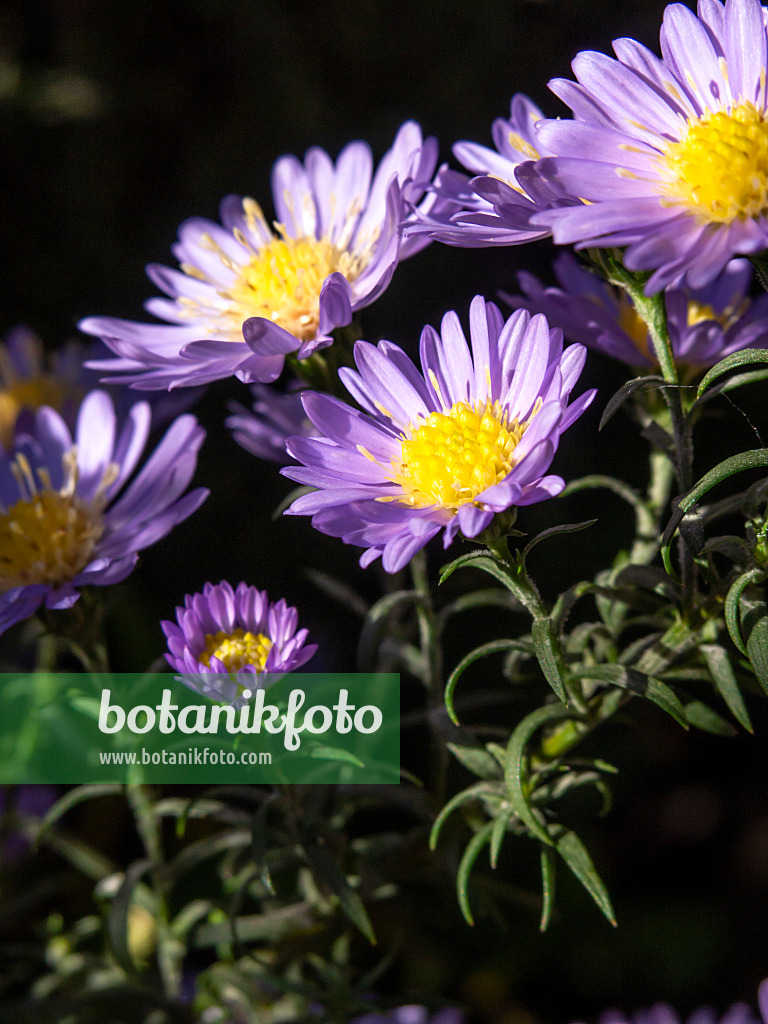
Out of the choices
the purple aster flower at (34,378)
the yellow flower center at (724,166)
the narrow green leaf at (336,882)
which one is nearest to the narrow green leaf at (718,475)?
the yellow flower center at (724,166)

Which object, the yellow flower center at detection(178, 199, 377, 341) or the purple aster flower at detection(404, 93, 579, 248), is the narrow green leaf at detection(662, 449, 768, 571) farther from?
the yellow flower center at detection(178, 199, 377, 341)

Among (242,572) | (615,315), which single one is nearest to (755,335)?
(615,315)

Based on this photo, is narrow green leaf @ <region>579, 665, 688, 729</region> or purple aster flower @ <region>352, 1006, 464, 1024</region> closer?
narrow green leaf @ <region>579, 665, 688, 729</region>

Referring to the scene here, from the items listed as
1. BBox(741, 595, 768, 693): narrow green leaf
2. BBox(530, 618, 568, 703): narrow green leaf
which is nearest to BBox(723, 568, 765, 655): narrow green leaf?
BBox(741, 595, 768, 693): narrow green leaf

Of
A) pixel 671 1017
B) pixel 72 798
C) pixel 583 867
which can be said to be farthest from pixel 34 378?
pixel 671 1017

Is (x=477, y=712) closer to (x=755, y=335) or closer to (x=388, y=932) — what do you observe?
(x=388, y=932)

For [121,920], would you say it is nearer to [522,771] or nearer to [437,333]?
[522,771]
